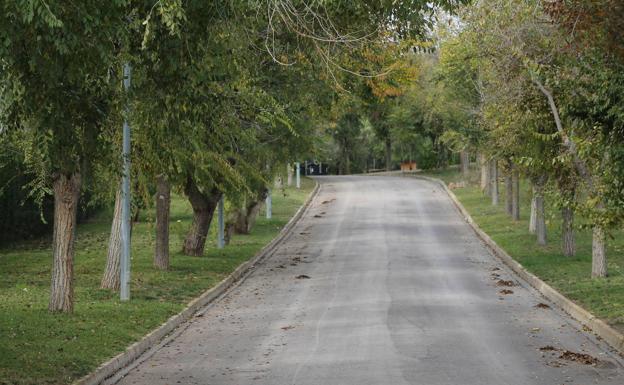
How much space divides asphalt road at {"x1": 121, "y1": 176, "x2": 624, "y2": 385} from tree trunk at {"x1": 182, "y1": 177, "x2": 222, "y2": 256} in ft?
6.76

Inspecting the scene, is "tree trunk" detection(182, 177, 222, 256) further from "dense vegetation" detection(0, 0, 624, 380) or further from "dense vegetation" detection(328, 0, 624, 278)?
"dense vegetation" detection(328, 0, 624, 278)

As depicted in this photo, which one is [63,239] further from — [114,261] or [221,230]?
[221,230]

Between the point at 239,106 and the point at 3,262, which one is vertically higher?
the point at 239,106

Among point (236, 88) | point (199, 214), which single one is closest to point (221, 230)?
point (199, 214)

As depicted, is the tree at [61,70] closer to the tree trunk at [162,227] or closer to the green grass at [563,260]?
the green grass at [563,260]

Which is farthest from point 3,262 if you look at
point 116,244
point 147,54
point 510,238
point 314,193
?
point 314,193

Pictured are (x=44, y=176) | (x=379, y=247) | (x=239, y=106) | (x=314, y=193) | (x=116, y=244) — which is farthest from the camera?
(x=314, y=193)

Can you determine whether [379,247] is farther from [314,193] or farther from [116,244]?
[314,193]

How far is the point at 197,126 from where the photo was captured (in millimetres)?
13039

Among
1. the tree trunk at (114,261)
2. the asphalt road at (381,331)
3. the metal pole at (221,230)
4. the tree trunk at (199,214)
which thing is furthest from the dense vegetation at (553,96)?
the metal pole at (221,230)

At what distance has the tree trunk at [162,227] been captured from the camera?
26.3m

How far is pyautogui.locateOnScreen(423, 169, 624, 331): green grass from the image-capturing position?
1948 centimetres

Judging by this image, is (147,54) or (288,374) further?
(288,374)

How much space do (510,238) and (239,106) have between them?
18.3 metres
